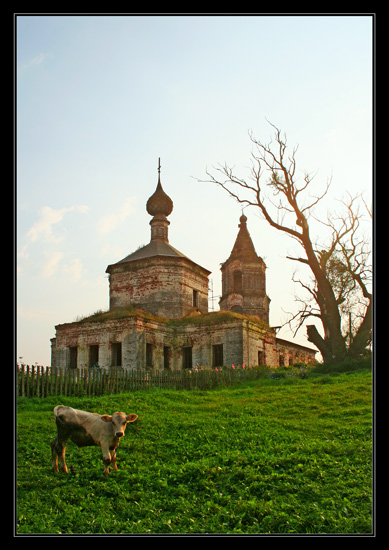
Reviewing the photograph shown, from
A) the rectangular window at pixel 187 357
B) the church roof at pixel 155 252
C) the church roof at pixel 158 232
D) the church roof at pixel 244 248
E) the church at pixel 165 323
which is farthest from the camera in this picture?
the church roof at pixel 244 248

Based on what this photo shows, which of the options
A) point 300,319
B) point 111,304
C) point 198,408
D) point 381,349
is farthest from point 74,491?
point 111,304

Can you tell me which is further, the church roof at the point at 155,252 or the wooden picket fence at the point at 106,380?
the church roof at the point at 155,252

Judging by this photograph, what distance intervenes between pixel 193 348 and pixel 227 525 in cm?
2370

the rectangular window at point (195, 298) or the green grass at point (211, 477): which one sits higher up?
the rectangular window at point (195, 298)

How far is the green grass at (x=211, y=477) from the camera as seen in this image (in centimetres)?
573

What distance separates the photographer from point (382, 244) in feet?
14.9

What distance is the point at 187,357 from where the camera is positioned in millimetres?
29828

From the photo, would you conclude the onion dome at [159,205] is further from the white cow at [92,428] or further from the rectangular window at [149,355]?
the white cow at [92,428]

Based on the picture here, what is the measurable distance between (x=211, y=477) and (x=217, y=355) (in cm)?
2152

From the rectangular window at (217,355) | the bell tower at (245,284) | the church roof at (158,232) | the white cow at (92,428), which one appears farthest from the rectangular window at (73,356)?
the white cow at (92,428)

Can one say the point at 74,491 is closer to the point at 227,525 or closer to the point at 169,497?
the point at 169,497

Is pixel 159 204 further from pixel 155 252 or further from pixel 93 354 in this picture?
pixel 93 354

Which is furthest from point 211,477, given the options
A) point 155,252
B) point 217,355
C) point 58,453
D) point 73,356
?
point 155,252

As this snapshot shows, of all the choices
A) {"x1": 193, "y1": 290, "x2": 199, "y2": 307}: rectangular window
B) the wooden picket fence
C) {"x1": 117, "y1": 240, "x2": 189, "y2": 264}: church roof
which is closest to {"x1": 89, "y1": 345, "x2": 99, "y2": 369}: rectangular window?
{"x1": 117, "y1": 240, "x2": 189, "y2": 264}: church roof
